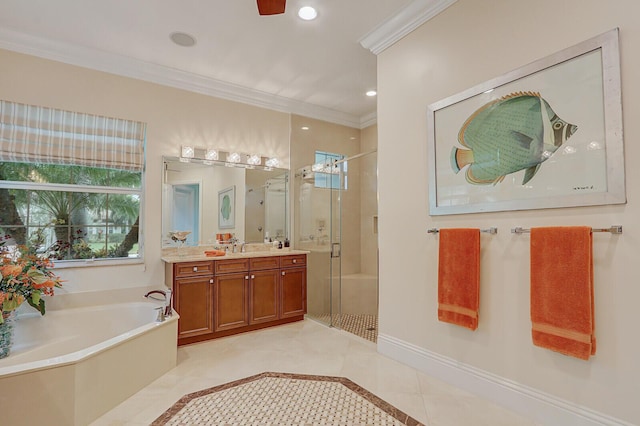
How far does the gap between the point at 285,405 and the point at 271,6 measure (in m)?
2.47

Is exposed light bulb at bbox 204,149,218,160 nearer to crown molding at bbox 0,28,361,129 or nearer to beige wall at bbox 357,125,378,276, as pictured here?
crown molding at bbox 0,28,361,129

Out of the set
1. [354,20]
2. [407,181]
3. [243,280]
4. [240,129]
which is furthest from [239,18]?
[243,280]

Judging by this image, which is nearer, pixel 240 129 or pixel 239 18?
pixel 239 18

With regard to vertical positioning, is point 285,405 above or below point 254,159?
below

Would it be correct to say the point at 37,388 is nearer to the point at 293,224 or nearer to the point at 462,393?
the point at 462,393

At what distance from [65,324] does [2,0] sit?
262cm

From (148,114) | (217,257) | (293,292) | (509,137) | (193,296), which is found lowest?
(293,292)

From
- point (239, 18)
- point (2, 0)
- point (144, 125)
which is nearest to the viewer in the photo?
point (2, 0)

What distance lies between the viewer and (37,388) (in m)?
1.78

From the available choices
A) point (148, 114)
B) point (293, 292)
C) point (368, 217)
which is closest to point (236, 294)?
point (293, 292)

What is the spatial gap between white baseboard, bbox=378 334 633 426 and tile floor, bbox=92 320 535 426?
5cm

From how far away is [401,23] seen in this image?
8.89 ft

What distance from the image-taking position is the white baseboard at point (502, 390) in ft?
5.69

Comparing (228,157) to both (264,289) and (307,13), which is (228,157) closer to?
(264,289)
